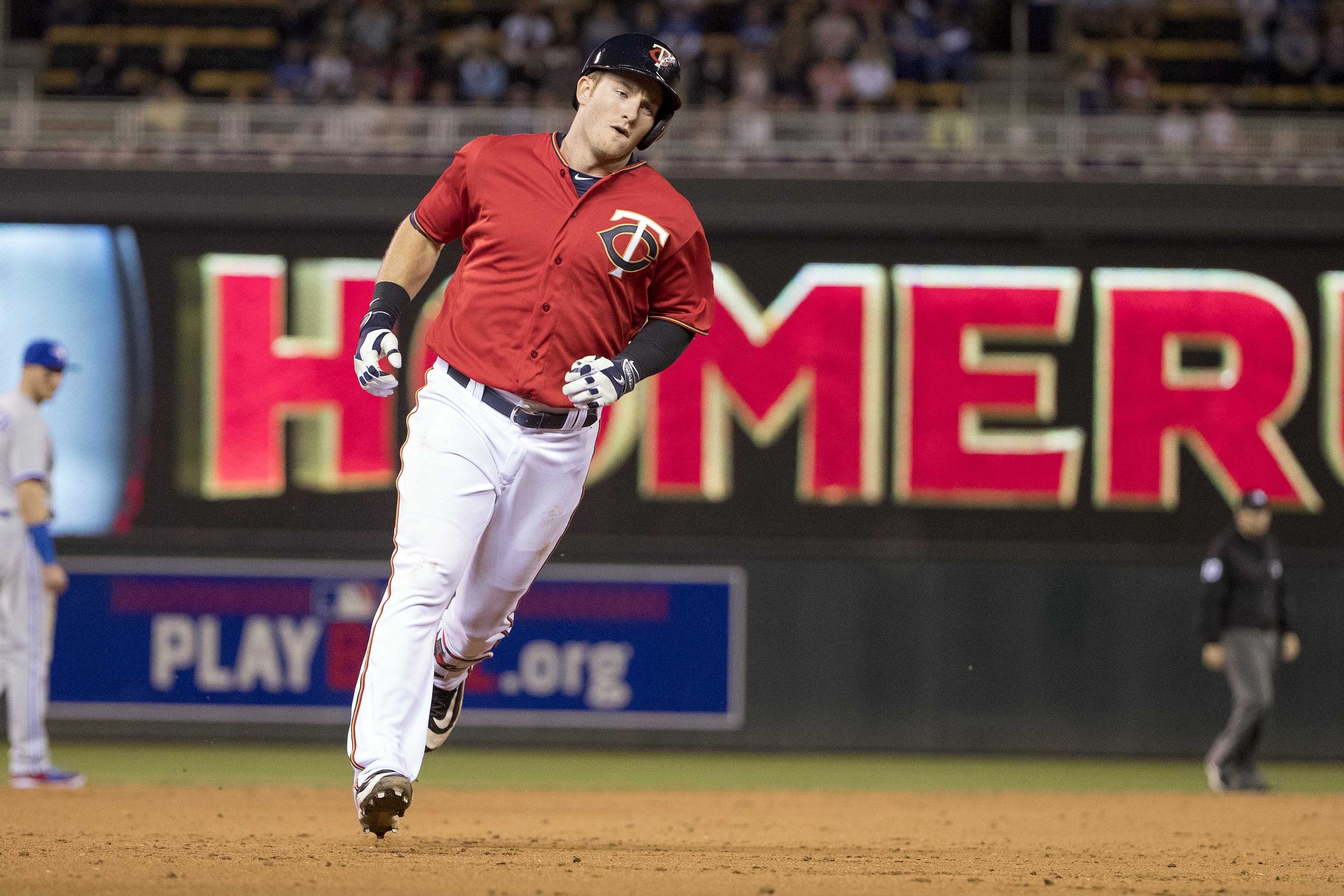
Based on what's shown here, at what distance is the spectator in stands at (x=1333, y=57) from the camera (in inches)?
533

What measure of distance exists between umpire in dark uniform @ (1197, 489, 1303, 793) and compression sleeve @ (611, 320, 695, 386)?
250 inches

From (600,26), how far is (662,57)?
31.5 ft

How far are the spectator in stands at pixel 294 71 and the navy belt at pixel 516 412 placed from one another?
368 inches

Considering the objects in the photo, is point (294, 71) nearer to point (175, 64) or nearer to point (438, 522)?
point (175, 64)

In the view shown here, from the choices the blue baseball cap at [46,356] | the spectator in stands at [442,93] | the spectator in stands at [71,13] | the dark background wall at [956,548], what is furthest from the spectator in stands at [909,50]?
the blue baseball cap at [46,356]

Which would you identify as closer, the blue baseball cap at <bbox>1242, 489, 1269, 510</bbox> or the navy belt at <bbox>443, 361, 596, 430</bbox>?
the navy belt at <bbox>443, 361, 596, 430</bbox>

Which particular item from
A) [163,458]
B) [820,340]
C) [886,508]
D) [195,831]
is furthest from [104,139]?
[195,831]

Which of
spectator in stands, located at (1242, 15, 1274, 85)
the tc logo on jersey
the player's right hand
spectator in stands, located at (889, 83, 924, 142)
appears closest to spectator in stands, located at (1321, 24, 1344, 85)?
spectator in stands, located at (1242, 15, 1274, 85)

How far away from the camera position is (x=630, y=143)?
5004 millimetres

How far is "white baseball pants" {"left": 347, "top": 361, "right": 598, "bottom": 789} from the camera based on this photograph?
4.68 meters

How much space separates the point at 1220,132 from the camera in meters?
12.4

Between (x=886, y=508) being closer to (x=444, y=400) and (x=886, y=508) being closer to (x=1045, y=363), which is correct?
(x=1045, y=363)

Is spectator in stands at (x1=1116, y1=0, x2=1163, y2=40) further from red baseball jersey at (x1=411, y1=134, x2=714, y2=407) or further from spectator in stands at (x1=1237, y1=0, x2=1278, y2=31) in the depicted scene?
red baseball jersey at (x1=411, y1=134, x2=714, y2=407)

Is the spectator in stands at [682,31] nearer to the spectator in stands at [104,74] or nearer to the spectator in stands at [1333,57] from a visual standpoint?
the spectator in stands at [104,74]
